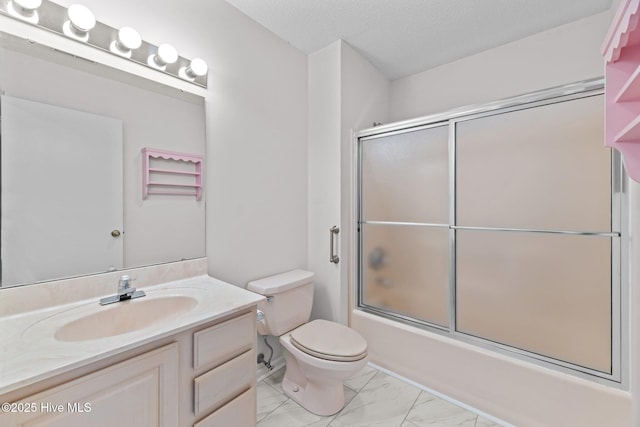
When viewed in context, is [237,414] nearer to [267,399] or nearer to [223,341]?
[223,341]

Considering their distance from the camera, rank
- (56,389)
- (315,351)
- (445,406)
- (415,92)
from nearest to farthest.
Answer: (56,389), (315,351), (445,406), (415,92)

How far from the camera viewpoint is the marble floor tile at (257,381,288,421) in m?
1.61

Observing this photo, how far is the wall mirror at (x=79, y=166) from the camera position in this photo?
38.7 inches

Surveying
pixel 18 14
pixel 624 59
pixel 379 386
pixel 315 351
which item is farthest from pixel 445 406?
pixel 18 14

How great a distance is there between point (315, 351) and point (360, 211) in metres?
1.13

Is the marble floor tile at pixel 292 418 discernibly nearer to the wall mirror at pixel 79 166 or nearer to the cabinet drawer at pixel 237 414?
the cabinet drawer at pixel 237 414

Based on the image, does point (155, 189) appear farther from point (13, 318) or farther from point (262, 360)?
point (262, 360)

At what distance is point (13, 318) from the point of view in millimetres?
948

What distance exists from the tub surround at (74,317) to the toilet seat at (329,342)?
1.85 feet

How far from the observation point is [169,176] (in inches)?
55.6

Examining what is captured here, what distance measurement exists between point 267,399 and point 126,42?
2119mm

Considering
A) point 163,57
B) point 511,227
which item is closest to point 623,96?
point 511,227

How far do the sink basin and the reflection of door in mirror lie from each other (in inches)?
8.5

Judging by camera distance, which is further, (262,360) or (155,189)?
(262,360)
